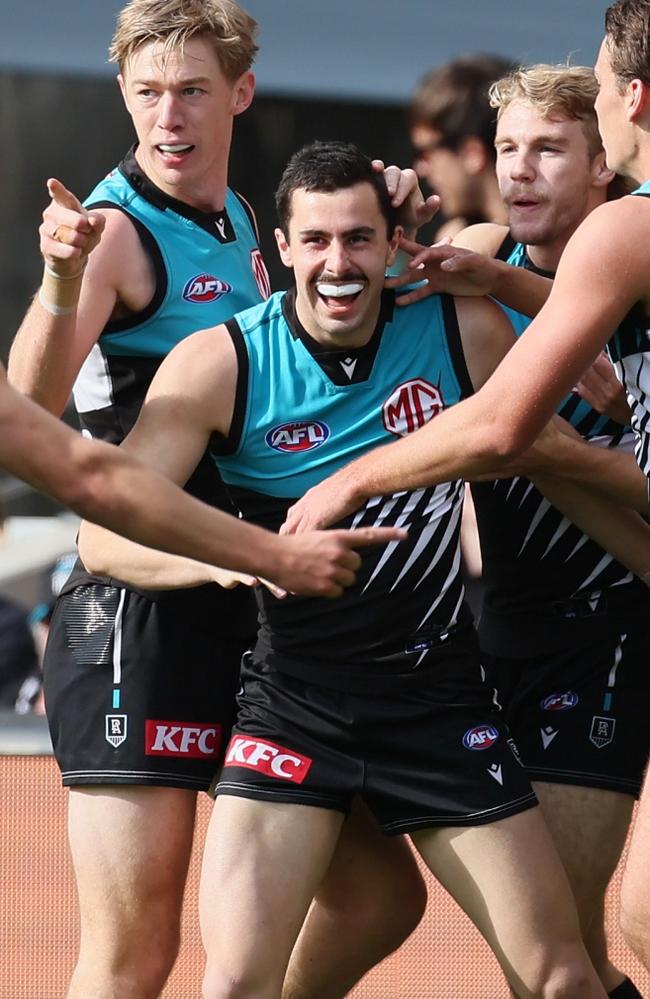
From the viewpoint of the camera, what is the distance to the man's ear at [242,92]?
385cm

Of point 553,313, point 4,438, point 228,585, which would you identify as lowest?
point 228,585

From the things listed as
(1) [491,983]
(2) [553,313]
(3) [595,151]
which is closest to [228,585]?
(2) [553,313]

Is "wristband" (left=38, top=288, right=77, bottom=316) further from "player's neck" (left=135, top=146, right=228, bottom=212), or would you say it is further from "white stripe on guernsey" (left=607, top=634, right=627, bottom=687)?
"white stripe on guernsey" (left=607, top=634, right=627, bottom=687)

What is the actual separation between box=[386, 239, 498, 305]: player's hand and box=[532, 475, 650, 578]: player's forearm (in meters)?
0.46

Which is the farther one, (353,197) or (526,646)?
(526,646)

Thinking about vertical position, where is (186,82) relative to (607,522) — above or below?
above

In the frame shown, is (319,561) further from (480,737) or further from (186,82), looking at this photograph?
(186,82)

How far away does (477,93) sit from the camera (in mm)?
7062

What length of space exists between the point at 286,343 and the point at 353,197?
34cm

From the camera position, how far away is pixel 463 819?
332 cm

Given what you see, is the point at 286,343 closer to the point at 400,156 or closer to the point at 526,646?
the point at 526,646

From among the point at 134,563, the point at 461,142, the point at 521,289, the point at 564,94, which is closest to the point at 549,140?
the point at 564,94

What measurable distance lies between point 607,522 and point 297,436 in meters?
0.75

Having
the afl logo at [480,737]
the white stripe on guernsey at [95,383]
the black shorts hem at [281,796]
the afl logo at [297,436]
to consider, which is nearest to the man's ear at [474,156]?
the white stripe on guernsey at [95,383]
